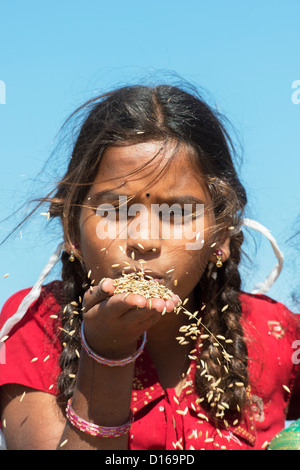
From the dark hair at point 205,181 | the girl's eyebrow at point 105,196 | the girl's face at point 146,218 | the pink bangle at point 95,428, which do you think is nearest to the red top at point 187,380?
the dark hair at point 205,181

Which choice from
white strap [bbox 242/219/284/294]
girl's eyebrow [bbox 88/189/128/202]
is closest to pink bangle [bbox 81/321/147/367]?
girl's eyebrow [bbox 88/189/128/202]

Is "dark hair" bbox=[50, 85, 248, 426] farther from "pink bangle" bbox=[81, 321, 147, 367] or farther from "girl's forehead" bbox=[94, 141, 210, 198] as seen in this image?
"pink bangle" bbox=[81, 321, 147, 367]

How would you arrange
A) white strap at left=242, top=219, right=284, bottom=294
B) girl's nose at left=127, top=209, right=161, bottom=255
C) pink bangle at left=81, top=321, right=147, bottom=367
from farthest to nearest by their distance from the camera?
white strap at left=242, top=219, right=284, bottom=294, girl's nose at left=127, top=209, right=161, bottom=255, pink bangle at left=81, top=321, right=147, bottom=367

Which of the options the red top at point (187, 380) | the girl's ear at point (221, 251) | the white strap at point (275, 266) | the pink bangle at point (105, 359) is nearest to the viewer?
the pink bangle at point (105, 359)

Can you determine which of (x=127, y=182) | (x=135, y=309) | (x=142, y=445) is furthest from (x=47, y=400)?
(x=127, y=182)

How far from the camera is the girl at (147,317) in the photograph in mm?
3744

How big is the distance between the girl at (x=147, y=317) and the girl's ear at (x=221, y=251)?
0.05ft

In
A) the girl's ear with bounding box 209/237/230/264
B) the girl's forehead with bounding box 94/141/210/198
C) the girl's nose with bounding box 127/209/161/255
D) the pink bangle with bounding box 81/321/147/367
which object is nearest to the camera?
the pink bangle with bounding box 81/321/147/367

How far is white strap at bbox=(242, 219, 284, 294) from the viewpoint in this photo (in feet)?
16.7

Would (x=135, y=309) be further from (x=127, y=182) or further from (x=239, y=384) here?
(x=239, y=384)

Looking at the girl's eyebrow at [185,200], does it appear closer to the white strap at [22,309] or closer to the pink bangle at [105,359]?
the pink bangle at [105,359]

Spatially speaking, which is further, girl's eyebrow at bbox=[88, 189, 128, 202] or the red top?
the red top

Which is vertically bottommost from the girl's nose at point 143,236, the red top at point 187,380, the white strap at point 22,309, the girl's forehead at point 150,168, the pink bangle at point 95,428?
the red top at point 187,380

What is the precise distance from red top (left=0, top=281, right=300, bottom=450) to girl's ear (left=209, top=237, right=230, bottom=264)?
22.9 inches
